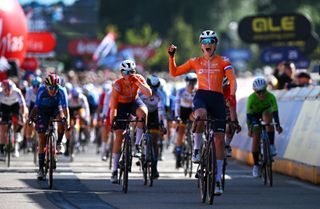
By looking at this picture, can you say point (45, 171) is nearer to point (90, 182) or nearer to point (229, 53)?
point (90, 182)

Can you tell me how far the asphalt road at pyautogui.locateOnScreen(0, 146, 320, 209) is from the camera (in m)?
17.0

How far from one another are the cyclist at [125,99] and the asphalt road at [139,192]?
615 mm

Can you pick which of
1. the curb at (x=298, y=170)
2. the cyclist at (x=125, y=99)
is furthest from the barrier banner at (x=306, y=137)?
the cyclist at (x=125, y=99)

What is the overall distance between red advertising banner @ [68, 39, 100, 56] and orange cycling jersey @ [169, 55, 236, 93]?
6742 centimetres

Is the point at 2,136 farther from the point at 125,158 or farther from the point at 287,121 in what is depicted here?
the point at 125,158

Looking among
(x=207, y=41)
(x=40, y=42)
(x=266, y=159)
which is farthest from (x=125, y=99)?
(x=40, y=42)

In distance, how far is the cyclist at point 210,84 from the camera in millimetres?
17219

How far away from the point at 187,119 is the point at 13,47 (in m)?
19.4

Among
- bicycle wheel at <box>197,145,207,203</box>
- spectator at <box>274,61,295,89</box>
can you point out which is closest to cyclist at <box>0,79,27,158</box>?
spectator at <box>274,61,295,89</box>

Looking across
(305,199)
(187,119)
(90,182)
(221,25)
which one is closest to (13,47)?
(187,119)

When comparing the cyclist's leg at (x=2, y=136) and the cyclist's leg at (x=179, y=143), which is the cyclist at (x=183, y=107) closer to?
the cyclist's leg at (x=179, y=143)

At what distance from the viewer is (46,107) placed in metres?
21.0

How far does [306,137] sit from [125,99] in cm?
344

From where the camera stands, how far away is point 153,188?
20188 millimetres
